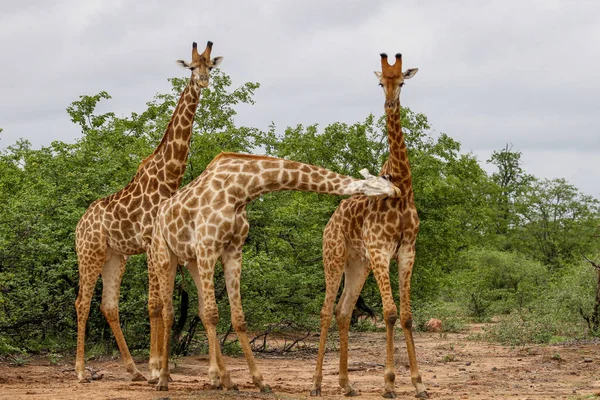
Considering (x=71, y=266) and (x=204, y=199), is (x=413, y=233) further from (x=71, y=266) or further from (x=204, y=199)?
(x=71, y=266)

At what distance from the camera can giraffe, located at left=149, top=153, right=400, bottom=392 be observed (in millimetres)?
8586

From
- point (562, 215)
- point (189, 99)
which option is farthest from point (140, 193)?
point (562, 215)

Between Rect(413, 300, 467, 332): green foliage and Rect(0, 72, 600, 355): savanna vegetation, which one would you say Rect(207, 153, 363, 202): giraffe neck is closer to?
Rect(0, 72, 600, 355): savanna vegetation

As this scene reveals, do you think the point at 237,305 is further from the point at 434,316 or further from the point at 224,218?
Result: the point at 434,316

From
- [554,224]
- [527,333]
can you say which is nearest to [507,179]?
[554,224]

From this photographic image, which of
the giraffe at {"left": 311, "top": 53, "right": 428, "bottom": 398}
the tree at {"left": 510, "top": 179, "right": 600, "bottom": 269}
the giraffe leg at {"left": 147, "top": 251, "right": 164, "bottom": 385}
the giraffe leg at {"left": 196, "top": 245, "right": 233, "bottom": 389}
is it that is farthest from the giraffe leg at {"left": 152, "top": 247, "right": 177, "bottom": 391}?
the tree at {"left": 510, "top": 179, "right": 600, "bottom": 269}

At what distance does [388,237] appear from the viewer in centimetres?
876

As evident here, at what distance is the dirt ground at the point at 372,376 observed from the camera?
28.9ft

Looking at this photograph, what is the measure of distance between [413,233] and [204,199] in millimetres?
2220

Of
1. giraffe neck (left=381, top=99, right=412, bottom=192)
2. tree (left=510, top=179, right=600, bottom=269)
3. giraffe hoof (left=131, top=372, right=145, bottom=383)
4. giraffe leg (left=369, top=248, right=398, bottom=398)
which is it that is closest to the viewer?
giraffe leg (left=369, top=248, right=398, bottom=398)

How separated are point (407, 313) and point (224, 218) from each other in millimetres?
2117

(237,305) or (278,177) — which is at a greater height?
(278,177)

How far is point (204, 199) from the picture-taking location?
880cm

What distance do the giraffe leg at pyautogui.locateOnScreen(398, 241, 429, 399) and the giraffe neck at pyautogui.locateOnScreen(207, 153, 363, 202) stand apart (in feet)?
3.16
